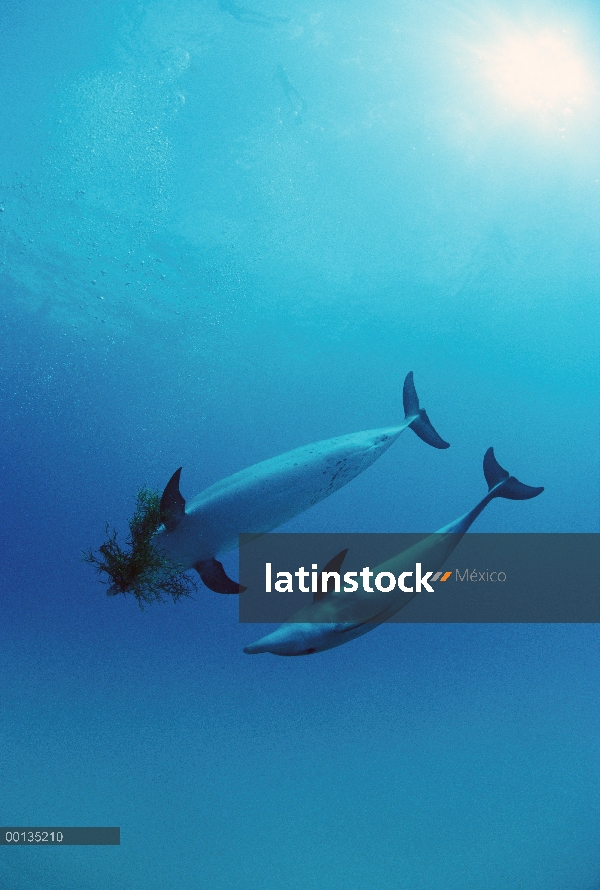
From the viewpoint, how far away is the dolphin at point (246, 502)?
19.0 ft

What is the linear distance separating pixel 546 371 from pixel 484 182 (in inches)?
188

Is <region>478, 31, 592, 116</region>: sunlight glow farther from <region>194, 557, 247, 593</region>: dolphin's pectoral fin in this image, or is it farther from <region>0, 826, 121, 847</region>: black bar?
<region>0, 826, 121, 847</region>: black bar

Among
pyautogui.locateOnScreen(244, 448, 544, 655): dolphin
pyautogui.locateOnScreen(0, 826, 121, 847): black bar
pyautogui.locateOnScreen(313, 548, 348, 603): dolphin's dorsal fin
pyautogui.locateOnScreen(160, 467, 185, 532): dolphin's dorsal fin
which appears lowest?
pyautogui.locateOnScreen(0, 826, 121, 847): black bar

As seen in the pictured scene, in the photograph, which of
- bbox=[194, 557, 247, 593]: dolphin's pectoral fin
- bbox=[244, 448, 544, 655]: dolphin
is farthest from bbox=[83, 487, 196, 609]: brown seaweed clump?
bbox=[244, 448, 544, 655]: dolphin

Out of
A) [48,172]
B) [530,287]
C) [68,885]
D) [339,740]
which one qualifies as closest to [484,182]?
[530,287]

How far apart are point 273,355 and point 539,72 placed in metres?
6.89

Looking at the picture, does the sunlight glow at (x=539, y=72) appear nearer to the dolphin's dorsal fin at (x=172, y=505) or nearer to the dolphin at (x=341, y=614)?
the dolphin at (x=341, y=614)

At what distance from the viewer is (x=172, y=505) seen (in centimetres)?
568

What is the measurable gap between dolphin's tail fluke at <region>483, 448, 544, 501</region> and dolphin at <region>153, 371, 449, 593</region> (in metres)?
1.46

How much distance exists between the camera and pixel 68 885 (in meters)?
7.16

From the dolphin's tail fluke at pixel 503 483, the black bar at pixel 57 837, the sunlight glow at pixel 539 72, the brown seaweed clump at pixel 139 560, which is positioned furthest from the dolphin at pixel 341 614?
the sunlight glow at pixel 539 72

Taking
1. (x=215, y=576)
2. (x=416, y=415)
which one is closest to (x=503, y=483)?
(x=416, y=415)

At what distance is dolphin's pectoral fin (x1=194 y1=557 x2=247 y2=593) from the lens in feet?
20.2

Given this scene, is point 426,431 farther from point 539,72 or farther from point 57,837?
point 57,837
